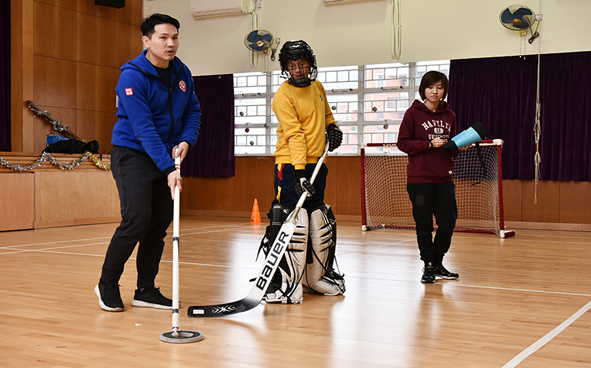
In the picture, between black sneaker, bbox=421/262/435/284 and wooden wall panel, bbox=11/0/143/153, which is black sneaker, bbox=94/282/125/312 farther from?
wooden wall panel, bbox=11/0/143/153

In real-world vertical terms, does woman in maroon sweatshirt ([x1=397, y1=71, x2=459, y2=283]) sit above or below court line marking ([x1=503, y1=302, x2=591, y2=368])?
above

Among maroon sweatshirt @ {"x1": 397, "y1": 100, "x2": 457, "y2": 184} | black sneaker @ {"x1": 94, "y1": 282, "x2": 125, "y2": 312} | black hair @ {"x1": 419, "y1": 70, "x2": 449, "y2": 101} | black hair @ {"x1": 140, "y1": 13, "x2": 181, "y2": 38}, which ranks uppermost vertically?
black hair @ {"x1": 140, "y1": 13, "x2": 181, "y2": 38}

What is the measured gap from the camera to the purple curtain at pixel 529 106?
791 centimetres

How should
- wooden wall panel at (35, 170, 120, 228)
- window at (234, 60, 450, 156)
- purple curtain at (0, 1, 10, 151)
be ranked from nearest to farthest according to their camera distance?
wooden wall panel at (35, 170, 120, 228) → purple curtain at (0, 1, 10, 151) → window at (234, 60, 450, 156)

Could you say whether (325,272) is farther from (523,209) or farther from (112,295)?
(523,209)

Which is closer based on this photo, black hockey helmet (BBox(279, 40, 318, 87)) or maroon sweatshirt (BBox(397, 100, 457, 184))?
black hockey helmet (BBox(279, 40, 318, 87))

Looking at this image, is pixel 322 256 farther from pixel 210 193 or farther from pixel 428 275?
pixel 210 193

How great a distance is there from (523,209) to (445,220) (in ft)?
16.5

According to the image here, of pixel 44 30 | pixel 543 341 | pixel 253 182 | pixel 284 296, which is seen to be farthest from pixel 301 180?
pixel 44 30

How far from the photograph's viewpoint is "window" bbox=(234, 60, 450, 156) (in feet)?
29.8

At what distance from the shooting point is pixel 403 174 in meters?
8.71

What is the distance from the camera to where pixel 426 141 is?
12.3 ft

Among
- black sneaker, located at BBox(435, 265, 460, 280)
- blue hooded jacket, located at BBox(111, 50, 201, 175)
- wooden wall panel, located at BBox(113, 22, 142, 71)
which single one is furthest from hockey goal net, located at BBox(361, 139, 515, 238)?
blue hooded jacket, located at BBox(111, 50, 201, 175)

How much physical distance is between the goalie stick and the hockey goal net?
4.85 metres
